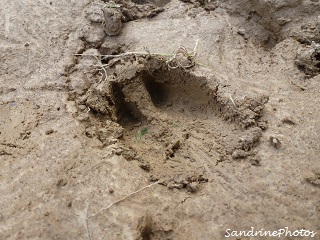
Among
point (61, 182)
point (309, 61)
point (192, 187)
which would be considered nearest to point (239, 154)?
point (192, 187)

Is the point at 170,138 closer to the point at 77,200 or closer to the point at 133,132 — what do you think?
the point at 133,132

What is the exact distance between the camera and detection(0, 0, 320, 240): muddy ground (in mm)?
1769

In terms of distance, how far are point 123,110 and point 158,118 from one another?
1.00ft

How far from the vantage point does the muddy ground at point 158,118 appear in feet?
5.80

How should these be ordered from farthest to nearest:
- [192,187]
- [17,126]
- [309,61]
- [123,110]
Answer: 1. [123,110]
2. [309,61]
3. [17,126]
4. [192,187]

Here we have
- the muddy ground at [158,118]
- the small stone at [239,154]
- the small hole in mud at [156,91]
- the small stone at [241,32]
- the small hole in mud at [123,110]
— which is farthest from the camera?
the small stone at [241,32]

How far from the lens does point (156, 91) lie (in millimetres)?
2598

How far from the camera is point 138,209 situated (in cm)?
178

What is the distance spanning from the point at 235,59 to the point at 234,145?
734 mm

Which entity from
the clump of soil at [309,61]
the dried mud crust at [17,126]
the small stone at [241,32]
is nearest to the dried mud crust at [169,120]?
the dried mud crust at [17,126]

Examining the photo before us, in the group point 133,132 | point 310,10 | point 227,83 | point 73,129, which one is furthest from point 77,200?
point 310,10

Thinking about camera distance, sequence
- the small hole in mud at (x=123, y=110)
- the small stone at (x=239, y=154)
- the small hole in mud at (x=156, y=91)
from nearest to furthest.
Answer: the small stone at (x=239, y=154) → the small hole in mud at (x=123, y=110) → the small hole in mud at (x=156, y=91)

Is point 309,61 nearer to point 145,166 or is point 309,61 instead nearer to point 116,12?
point 145,166

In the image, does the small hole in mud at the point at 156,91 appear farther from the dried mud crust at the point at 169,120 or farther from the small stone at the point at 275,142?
the small stone at the point at 275,142
